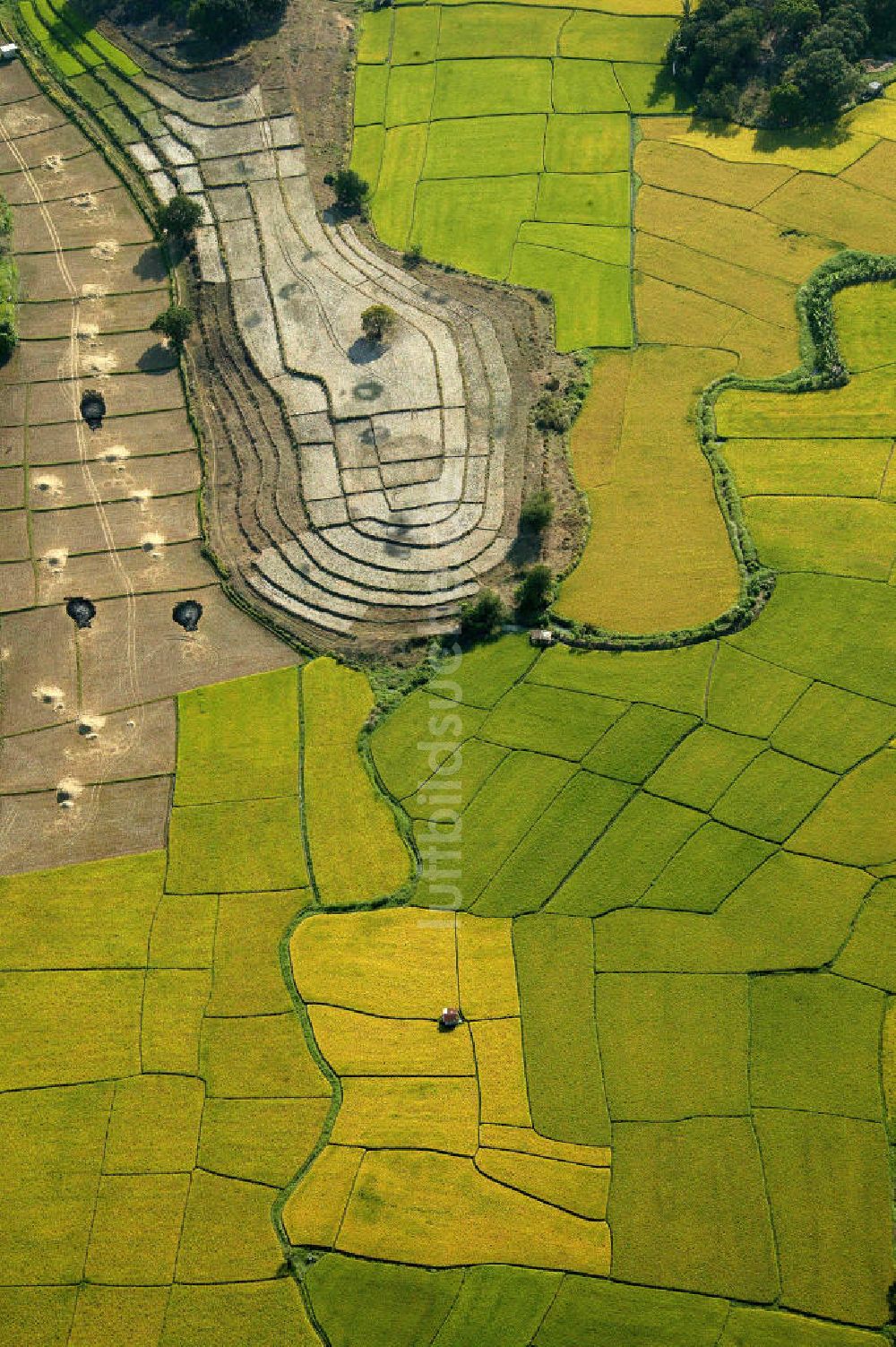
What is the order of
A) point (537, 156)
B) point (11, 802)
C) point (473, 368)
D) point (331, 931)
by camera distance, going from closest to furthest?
1. point (331, 931)
2. point (11, 802)
3. point (473, 368)
4. point (537, 156)

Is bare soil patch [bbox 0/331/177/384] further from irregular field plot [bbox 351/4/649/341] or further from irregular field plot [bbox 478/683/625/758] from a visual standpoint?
irregular field plot [bbox 478/683/625/758]

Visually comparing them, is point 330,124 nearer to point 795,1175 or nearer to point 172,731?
point 172,731

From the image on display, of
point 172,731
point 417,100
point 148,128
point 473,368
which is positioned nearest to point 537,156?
point 417,100

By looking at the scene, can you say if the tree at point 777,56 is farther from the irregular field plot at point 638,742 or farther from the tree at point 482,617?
the irregular field plot at point 638,742

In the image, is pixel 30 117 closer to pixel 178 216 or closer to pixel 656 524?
pixel 178 216

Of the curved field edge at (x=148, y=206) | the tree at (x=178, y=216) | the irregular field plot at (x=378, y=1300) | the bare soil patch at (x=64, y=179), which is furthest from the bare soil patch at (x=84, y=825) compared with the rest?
the bare soil patch at (x=64, y=179)

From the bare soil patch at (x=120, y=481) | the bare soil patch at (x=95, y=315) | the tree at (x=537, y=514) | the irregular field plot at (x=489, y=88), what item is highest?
the irregular field plot at (x=489, y=88)
